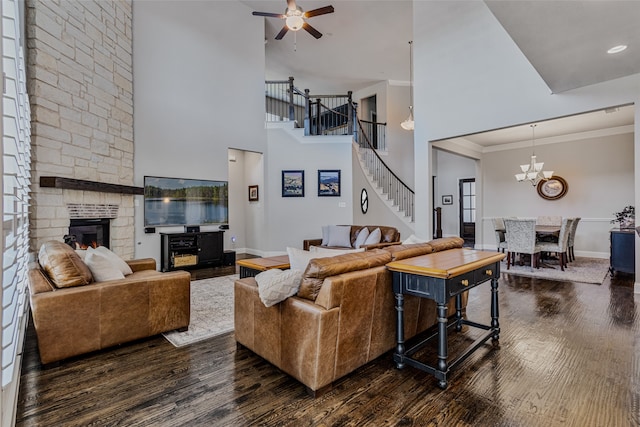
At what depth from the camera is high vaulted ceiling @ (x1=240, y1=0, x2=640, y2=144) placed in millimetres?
2738

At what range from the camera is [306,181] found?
7801 mm

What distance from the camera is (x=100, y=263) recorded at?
2.74 m

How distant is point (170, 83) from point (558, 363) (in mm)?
7114

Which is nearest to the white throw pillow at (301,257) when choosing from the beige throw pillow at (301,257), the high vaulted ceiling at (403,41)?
the beige throw pillow at (301,257)

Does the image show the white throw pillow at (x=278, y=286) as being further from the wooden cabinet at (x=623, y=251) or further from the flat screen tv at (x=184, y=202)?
the wooden cabinet at (x=623, y=251)

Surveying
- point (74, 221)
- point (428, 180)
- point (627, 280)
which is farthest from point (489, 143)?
point (74, 221)

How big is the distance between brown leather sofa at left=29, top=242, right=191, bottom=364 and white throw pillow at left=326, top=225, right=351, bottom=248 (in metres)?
3.94

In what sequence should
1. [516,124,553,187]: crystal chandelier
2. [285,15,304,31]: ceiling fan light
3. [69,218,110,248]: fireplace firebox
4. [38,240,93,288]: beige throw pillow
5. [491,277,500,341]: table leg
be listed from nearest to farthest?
[38,240,93,288]: beige throw pillow < [491,277,500,341]: table leg < [69,218,110,248]: fireplace firebox < [285,15,304,31]: ceiling fan light < [516,124,553,187]: crystal chandelier

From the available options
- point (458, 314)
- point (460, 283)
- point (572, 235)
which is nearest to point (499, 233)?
point (572, 235)

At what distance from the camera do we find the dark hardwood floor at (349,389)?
1.81 m

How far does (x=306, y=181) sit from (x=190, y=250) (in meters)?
3.18

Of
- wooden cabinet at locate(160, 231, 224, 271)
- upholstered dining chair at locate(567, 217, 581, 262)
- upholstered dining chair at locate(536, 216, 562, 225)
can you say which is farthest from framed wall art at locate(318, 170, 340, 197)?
upholstered dining chair at locate(536, 216, 562, 225)

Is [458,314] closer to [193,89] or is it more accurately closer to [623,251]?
[623,251]

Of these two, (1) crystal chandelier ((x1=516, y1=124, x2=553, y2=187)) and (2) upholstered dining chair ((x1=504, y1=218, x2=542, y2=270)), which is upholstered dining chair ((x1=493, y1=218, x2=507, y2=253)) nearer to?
(2) upholstered dining chair ((x1=504, y1=218, x2=542, y2=270))
